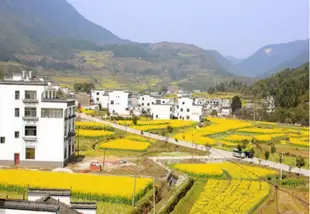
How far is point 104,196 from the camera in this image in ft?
67.4

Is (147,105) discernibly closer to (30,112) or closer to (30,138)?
(30,112)

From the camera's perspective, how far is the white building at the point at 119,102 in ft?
230

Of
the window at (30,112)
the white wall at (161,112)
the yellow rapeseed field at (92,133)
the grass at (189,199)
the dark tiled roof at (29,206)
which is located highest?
the window at (30,112)

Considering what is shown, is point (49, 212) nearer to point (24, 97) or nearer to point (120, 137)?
point (24, 97)

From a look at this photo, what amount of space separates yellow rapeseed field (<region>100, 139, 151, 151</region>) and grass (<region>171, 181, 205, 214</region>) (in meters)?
11.6

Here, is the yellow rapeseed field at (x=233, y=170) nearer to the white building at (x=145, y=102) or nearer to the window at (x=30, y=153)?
the window at (x=30, y=153)

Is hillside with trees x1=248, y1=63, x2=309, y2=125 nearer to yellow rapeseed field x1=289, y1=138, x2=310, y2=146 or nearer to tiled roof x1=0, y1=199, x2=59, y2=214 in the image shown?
yellow rapeseed field x1=289, y1=138, x2=310, y2=146

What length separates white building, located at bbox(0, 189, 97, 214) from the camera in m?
10.2

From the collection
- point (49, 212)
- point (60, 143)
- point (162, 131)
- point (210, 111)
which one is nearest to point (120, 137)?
point (162, 131)

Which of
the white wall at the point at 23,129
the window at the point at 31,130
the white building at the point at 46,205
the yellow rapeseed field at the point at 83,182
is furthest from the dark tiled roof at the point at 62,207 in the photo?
the window at the point at 31,130

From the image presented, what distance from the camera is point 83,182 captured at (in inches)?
893

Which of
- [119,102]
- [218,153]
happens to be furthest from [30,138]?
[119,102]

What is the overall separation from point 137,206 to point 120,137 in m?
25.4

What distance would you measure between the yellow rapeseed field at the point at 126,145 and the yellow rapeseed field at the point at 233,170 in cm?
769
